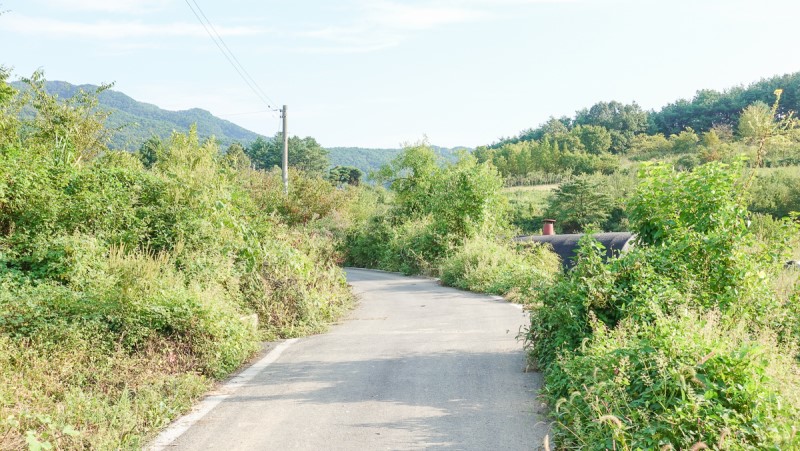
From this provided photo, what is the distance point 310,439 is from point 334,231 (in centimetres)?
2899

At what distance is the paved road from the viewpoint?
5.58 metres

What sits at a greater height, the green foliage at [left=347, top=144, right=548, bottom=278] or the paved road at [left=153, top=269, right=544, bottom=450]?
the green foliage at [left=347, top=144, right=548, bottom=278]

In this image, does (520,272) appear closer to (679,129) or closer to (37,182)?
(37,182)

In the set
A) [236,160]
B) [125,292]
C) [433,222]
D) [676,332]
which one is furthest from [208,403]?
[433,222]

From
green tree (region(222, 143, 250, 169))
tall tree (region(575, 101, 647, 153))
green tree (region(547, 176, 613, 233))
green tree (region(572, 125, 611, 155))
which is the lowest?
green tree (region(547, 176, 613, 233))

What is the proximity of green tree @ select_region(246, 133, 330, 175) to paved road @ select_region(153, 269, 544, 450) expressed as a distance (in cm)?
9894

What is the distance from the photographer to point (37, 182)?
11555 mm

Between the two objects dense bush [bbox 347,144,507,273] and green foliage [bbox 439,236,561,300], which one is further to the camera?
dense bush [bbox 347,144,507,273]

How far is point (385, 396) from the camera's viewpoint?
6969 mm

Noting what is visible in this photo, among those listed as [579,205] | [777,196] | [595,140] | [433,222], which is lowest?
[433,222]

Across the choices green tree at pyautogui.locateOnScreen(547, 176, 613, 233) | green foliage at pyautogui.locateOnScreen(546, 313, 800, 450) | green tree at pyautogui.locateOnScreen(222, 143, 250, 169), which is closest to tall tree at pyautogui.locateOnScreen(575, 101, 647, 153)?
green tree at pyautogui.locateOnScreen(547, 176, 613, 233)

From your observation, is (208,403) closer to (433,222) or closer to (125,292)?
(125,292)

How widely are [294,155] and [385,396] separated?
108804 mm

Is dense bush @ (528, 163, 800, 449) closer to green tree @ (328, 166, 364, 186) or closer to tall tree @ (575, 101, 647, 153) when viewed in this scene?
tall tree @ (575, 101, 647, 153)
